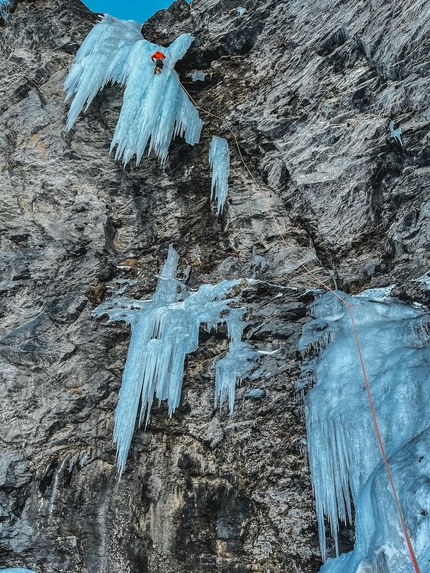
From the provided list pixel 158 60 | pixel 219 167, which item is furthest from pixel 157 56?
pixel 219 167

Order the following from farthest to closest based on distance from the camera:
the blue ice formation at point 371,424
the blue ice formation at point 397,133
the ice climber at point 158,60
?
the ice climber at point 158,60
the blue ice formation at point 397,133
the blue ice formation at point 371,424

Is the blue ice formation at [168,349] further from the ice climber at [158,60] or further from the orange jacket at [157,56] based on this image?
the orange jacket at [157,56]

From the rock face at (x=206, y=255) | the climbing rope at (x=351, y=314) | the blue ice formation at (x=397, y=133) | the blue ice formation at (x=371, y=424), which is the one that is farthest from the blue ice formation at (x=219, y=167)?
the blue ice formation at (x=371, y=424)

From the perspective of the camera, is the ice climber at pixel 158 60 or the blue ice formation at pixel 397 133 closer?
the blue ice formation at pixel 397 133

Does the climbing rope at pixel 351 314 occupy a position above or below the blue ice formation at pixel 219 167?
below

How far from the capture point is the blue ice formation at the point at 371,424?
Result: 365 centimetres

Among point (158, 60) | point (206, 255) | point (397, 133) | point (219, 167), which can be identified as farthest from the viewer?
point (158, 60)

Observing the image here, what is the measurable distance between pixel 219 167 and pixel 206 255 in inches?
69.5

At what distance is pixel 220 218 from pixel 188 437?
11.9 ft

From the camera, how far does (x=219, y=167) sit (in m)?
8.51

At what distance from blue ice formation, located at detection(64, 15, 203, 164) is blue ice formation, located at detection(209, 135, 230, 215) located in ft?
1.68

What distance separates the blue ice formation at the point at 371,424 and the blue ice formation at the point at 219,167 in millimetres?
2953

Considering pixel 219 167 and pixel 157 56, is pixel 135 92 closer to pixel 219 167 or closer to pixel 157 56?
pixel 157 56

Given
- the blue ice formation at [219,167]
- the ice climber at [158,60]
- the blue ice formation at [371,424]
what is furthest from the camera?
the ice climber at [158,60]
